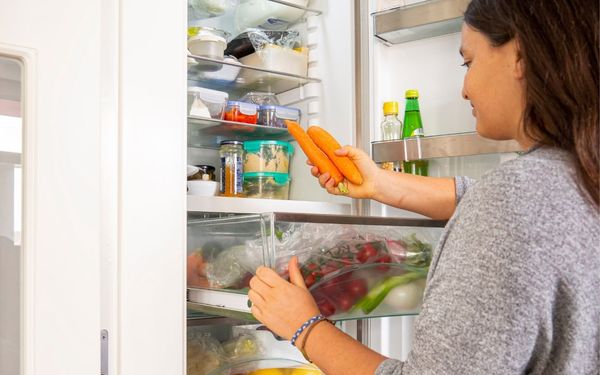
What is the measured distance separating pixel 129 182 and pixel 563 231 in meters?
0.78

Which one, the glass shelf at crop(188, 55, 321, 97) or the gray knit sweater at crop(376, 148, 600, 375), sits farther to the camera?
the glass shelf at crop(188, 55, 321, 97)

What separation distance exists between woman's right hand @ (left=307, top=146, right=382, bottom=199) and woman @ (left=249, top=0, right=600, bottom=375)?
529 mm

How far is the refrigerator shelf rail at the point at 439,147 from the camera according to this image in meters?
1.41

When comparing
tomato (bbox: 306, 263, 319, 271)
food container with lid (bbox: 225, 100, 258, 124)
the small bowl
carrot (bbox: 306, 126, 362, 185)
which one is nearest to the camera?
tomato (bbox: 306, 263, 319, 271)

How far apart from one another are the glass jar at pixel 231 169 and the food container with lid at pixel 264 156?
0.10ft

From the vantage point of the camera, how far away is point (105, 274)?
1164 mm

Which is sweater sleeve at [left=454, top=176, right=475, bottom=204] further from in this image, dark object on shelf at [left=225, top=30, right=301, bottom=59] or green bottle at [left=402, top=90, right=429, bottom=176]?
dark object on shelf at [left=225, top=30, right=301, bottom=59]

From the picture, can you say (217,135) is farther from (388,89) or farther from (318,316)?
(318,316)

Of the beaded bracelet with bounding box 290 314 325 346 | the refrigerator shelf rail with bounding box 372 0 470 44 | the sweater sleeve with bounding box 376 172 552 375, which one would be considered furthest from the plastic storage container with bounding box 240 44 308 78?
the sweater sleeve with bounding box 376 172 552 375

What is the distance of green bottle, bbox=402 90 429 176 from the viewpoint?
1.56 meters

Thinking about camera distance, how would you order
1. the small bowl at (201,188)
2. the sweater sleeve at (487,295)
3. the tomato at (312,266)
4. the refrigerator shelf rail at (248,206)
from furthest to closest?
1. the small bowl at (201,188)
2. the refrigerator shelf rail at (248,206)
3. the tomato at (312,266)
4. the sweater sleeve at (487,295)

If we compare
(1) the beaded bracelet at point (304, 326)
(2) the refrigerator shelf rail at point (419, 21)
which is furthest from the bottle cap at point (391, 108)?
(1) the beaded bracelet at point (304, 326)

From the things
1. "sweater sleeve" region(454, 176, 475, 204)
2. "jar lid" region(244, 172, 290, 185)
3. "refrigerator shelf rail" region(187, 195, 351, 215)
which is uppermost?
"jar lid" region(244, 172, 290, 185)

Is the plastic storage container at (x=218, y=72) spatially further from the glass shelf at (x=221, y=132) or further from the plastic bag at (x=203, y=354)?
the plastic bag at (x=203, y=354)
